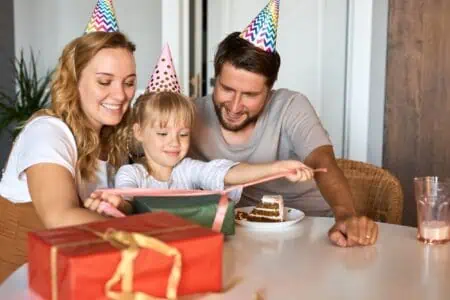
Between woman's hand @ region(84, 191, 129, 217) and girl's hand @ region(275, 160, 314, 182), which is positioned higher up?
girl's hand @ region(275, 160, 314, 182)

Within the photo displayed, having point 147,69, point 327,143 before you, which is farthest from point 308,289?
point 147,69

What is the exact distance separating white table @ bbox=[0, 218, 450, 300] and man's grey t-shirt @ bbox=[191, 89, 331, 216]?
539 mm

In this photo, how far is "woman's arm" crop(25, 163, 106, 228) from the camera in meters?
1.50

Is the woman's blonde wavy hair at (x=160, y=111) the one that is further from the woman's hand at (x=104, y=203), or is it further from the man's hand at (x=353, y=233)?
the man's hand at (x=353, y=233)

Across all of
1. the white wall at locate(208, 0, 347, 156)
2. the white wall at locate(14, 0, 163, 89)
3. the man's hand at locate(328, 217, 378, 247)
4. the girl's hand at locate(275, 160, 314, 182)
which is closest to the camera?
the man's hand at locate(328, 217, 378, 247)

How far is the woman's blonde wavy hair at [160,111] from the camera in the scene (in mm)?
1954

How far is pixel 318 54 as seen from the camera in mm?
3656

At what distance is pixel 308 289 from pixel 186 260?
0.28 meters

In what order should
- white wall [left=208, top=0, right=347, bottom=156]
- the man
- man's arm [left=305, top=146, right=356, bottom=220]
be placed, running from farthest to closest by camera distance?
white wall [left=208, top=0, right=347, bottom=156]
the man
man's arm [left=305, top=146, right=356, bottom=220]

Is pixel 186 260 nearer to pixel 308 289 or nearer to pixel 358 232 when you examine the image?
pixel 308 289

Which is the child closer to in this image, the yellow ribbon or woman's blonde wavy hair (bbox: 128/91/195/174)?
woman's blonde wavy hair (bbox: 128/91/195/174)

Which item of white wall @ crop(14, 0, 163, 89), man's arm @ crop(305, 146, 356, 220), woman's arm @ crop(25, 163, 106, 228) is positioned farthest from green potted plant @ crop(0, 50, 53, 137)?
woman's arm @ crop(25, 163, 106, 228)

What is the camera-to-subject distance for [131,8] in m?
4.07

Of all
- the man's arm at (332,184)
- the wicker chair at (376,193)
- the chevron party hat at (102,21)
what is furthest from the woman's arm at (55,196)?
the wicker chair at (376,193)
